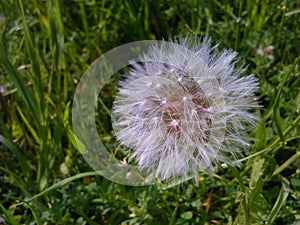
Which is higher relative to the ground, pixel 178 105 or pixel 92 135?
pixel 178 105

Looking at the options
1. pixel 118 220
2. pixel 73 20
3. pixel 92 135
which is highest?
pixel 73 20

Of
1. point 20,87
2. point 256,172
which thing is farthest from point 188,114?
point 20,87

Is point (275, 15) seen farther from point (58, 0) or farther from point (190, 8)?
point (58, 0)

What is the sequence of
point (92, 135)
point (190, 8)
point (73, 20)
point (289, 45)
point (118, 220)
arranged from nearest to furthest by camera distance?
point (118, 220)
point (92, 135)
point (289, 45)
point (190, 8)
point (73, 20)

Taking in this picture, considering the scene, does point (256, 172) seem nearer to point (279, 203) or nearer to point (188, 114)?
point (279, 203)

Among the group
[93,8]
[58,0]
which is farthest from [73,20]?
[58,0]

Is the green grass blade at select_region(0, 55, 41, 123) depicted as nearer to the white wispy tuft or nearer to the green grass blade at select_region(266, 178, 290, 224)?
the white wispy tuft

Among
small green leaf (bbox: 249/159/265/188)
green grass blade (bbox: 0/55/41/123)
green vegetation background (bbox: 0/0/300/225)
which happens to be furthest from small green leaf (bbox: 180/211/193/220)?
green grass blade (bbox: 0/55/41/123)
